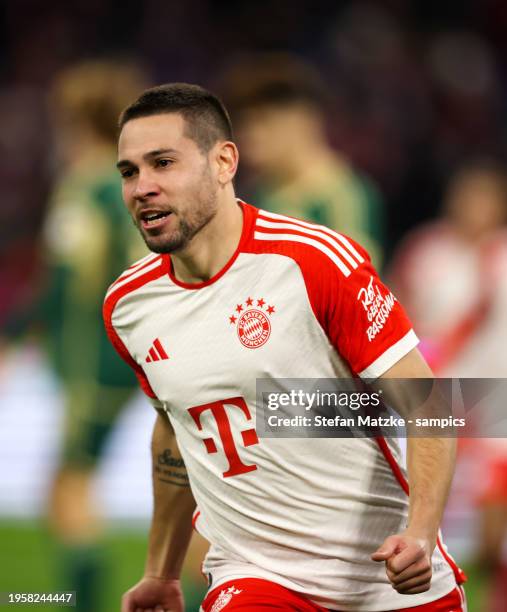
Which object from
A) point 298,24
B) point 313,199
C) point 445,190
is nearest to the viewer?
point 313,199

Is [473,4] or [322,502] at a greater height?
[473,4]

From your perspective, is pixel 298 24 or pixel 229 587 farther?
pixel 298 24

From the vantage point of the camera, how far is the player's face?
9.32ft

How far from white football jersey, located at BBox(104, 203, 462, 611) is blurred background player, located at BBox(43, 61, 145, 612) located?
269 centimetres

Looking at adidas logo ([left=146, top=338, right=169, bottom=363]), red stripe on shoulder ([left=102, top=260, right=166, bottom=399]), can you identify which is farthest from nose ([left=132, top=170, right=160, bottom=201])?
adidas logo ([left=146, top=338, right=169, bottom=363])

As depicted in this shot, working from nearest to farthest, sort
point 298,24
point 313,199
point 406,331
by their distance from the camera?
point 406,331
point 313,199
point 298,24

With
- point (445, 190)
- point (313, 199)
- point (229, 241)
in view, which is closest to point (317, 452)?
point (229, 241)

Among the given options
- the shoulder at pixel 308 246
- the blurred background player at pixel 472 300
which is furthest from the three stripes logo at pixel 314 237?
the blurred background player at pixel 472 300

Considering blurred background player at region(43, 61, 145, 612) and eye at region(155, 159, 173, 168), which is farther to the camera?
blurred background player at region(43, 61, 145, 612)

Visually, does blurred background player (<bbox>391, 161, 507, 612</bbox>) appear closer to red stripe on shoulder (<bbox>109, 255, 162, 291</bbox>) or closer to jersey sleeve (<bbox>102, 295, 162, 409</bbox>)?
jersey sleeve (<bbox>102, 295, 162, 409</bbox>)

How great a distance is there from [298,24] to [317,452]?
38.0ft

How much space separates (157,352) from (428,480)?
720mm

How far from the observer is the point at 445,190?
1223 cm

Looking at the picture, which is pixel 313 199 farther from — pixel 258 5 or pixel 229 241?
pixel 258 5
